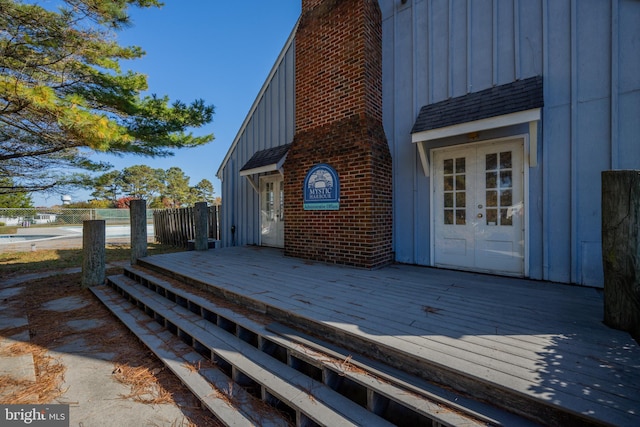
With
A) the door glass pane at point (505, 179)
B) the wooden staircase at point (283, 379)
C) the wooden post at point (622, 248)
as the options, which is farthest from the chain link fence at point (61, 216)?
the wooden post at point (622, 248)

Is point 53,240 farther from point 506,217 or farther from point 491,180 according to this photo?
point 506,217

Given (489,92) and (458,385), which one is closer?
(458,385)

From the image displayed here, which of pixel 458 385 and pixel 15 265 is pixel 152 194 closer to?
pixel 15 265

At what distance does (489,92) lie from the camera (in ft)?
13.3

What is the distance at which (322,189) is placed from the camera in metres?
5.24

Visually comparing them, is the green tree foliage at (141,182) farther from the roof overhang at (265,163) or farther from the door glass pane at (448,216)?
the door glass pane at (448,216)

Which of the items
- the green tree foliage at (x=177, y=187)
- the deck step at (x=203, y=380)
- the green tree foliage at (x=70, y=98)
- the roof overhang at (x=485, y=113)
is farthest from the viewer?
the green tree foliage at (x=177, y=187)

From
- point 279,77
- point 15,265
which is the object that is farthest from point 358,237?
point 15,265

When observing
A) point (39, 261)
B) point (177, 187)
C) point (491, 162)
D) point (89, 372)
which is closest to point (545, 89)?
point (491, 162)

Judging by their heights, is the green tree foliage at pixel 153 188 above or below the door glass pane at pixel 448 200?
above

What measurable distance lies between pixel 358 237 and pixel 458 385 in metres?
3.09

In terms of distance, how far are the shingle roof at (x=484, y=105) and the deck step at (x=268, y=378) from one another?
3.89m

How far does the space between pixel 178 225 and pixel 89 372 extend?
330 inches

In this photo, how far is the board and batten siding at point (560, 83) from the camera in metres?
3.27
